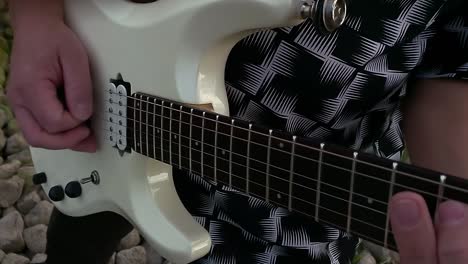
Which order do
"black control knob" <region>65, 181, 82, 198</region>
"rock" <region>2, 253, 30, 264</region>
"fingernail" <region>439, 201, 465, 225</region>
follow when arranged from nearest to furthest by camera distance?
"fingernail" <region>439, 201, 465, 225</region> → "black control knob" <region>65, 181, 82, 198</region> → "rock" <region>2, 253, 30, 264</region>

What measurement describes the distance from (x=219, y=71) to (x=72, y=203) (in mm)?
321

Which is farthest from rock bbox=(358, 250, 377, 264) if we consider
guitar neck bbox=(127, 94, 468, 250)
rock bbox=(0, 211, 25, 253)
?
guitar neck bbox=(127, 94, 468, 250)

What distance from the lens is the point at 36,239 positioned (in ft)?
4.28

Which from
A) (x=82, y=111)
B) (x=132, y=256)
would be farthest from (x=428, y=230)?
(x=132, y=256)

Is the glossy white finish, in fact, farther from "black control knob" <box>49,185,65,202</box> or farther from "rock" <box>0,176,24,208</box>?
"rock" <box>0,176,24,208</box>

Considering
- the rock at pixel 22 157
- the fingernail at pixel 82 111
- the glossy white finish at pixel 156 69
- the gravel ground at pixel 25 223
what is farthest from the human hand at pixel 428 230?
the rock at pixel 22 157

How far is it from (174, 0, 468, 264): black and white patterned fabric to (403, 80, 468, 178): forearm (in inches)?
0.7

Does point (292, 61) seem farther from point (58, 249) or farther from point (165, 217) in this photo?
point (58, 249)

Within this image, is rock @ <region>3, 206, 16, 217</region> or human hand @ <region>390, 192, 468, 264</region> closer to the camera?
human hand @ <region>390, 192, 468, 264</region>

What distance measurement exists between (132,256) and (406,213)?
38.5 inches

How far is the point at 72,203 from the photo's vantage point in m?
0.85

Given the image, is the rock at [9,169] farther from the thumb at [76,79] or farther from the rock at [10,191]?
the thumb at [76,79]

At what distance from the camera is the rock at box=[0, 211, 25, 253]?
1.29m

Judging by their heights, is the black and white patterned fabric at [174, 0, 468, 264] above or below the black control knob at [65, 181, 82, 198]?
above
